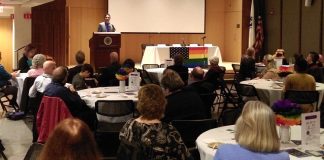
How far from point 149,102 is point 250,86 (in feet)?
12.4

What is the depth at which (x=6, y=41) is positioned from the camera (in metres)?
18.2

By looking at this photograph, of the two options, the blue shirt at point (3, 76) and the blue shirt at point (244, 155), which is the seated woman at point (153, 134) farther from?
the blue shirt at point (3, 76)

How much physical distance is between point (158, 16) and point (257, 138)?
1441 cm

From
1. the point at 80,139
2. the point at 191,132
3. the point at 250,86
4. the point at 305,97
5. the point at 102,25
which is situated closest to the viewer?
the point at 80,139

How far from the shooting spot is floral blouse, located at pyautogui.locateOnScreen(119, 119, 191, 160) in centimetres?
372

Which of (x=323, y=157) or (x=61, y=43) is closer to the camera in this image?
(x=323, y=157)

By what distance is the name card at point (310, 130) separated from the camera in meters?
3.58

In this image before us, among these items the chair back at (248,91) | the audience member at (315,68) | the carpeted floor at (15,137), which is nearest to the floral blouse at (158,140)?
the carpeted floor at (15,137)

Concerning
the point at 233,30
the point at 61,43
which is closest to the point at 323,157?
the point at 61,43

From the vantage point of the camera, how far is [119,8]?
1627 cm

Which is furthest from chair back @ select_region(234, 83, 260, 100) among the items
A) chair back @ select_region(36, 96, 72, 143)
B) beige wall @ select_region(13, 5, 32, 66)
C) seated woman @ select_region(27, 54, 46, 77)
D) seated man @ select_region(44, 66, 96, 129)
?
beige wall @ select_region(13, 5, 32, 66)

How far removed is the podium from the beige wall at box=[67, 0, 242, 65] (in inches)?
165

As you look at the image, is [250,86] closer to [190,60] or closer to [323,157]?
[323,157]

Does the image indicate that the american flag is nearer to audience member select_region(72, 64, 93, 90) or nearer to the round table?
audience member select_region(72, 64, 93, 90)
